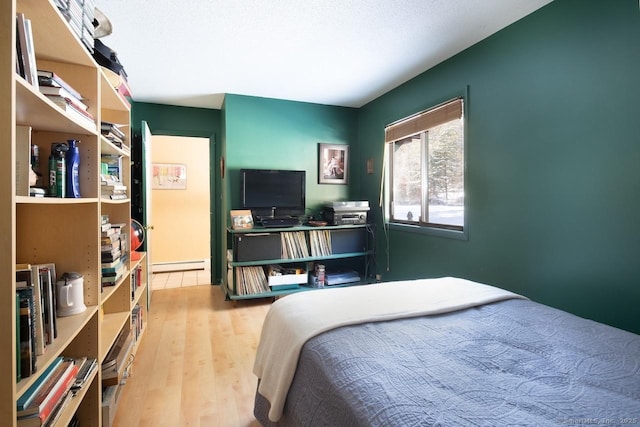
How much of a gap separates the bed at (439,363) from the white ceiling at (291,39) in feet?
5.73

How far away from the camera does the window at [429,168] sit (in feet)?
8.68

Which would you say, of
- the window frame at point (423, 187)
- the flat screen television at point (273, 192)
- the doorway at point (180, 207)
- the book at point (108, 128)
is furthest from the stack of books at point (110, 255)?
the doorway at point (180, 207)

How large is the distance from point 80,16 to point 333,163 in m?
2.99

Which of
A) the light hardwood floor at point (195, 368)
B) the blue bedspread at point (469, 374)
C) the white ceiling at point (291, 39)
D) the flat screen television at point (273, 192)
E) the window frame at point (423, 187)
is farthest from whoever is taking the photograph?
the flat screen television at point (273, 192)

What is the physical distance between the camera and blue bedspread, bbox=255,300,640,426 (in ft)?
2.48

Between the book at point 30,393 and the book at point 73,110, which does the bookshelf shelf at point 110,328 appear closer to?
the book at point 30,393

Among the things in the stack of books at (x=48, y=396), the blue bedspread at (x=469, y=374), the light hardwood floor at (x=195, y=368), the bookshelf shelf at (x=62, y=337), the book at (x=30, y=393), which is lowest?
the light hardwood floor at (x=195, y=368)

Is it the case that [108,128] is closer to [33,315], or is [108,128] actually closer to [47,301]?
[47,301]

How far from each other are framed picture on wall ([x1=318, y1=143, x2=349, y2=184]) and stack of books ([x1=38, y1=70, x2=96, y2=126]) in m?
2.83

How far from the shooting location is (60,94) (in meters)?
1.14

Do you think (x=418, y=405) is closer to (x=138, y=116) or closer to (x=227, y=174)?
(x=227, y=174)

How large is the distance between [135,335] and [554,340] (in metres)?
2.59

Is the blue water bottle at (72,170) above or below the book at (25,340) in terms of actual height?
above

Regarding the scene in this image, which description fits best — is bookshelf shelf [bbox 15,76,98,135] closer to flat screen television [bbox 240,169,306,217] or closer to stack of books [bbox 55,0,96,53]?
stack of books [bbox 55,0,96,53]
